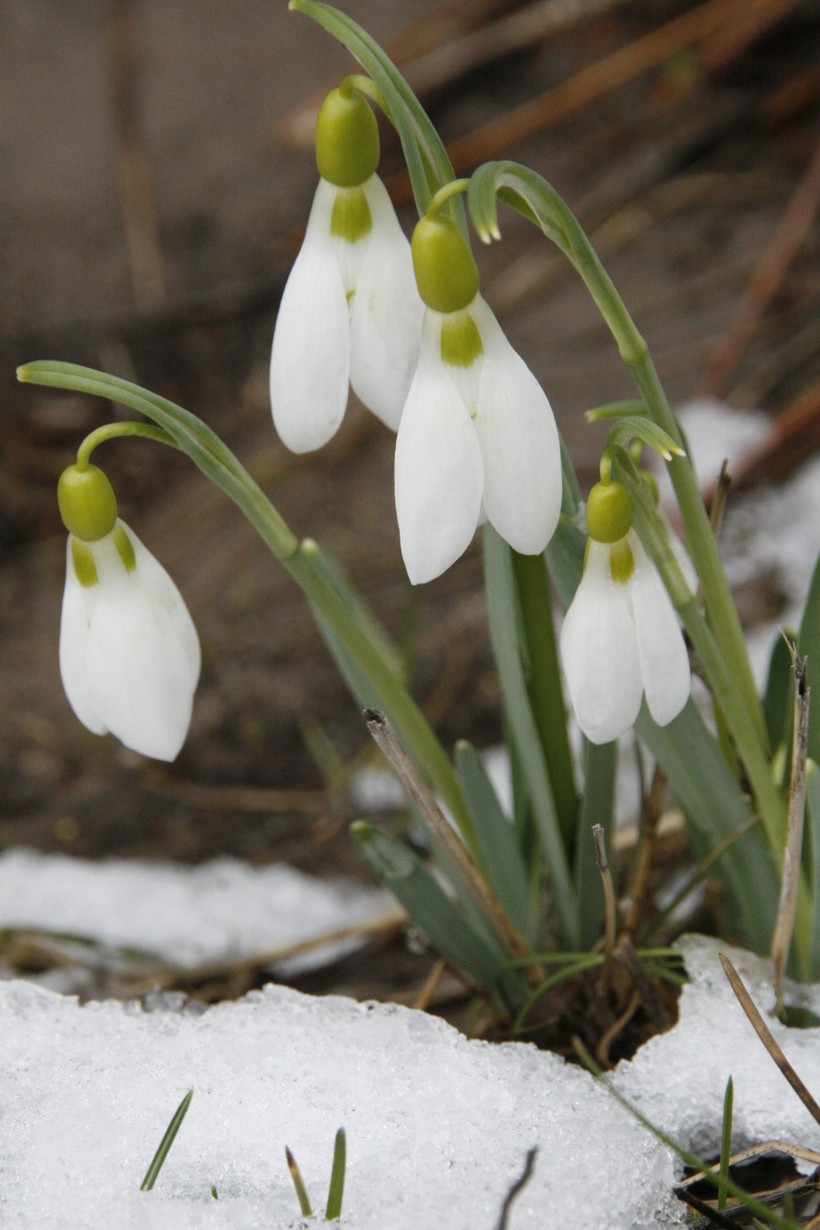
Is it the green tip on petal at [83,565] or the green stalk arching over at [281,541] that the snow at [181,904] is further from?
the green tip on petal at [83,565]

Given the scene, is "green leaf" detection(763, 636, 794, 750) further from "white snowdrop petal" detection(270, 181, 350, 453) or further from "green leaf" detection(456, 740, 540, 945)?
"white snowdrop petal" detection(270, 181, 350, 453)

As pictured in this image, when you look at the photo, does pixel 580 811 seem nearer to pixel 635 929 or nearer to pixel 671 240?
pixel 635 929

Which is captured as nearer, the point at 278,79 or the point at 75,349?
the point at 75,349

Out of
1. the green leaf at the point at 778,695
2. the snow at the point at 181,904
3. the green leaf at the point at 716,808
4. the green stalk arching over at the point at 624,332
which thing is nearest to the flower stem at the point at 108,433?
the green stalk arching over at the point at 624,332

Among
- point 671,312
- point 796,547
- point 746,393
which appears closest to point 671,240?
point 671,312

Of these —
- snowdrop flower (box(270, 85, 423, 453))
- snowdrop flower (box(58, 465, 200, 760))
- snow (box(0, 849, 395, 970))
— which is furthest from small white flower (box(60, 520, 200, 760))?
snow (box(0, 849, 395, 970))

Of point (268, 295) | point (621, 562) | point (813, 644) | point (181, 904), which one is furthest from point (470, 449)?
point (268, 295)

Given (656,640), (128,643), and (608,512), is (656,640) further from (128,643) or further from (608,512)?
(128,643)
